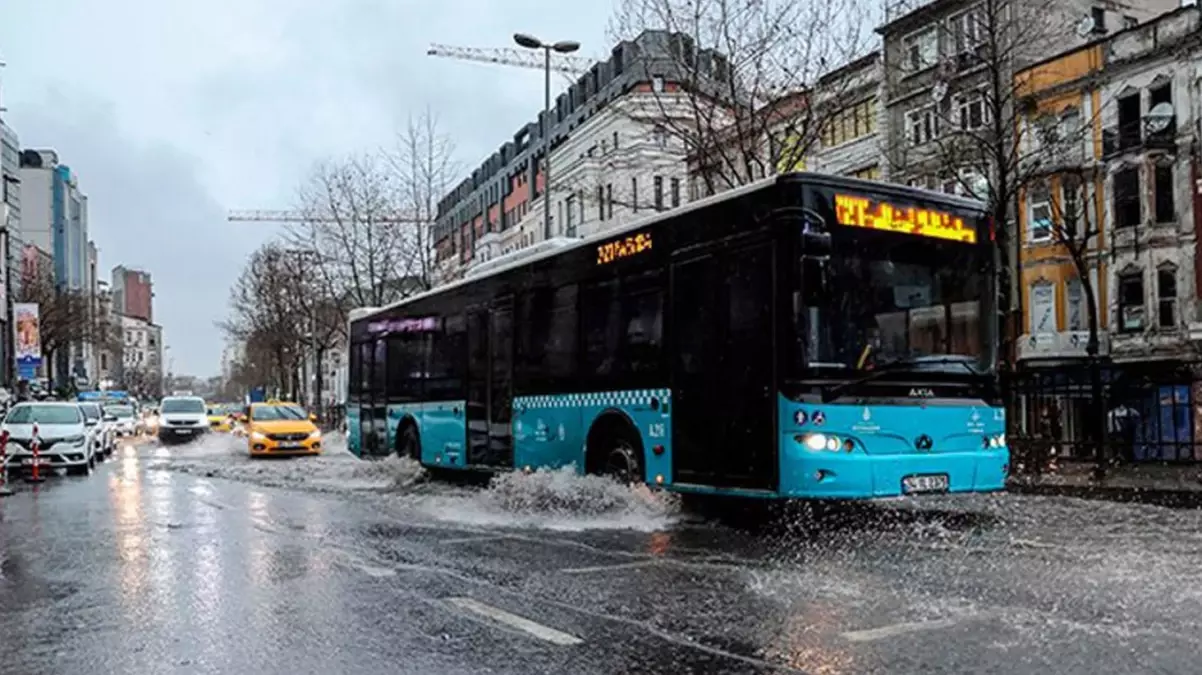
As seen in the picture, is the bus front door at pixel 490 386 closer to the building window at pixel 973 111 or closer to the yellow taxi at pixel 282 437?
the yellow taxi at pixel 282 437

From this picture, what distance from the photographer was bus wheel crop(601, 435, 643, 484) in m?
12.6

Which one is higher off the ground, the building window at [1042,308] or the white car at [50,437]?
the building window at [1042,308]

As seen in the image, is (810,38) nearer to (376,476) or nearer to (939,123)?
(376,476)

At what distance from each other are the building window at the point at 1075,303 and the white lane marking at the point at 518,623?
3073cm

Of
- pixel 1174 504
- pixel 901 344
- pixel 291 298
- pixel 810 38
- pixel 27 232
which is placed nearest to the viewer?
pixel 901 344

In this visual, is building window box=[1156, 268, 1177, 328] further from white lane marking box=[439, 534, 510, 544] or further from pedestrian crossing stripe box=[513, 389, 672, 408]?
white lane marking box=[439, 534, 510, 544]

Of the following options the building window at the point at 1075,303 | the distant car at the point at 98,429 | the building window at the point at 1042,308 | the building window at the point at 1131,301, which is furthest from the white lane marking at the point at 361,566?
the building window at the point at 1042,308

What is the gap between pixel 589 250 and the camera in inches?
541

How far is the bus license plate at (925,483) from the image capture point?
1071 cm

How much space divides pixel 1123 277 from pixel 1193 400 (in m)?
16.8

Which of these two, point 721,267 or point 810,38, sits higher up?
point 810,38

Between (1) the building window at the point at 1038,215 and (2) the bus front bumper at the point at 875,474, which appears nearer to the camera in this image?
(2) the bus front bumper at the point at 875,474

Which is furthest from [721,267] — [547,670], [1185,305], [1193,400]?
[1185,305]

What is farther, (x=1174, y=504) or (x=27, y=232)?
(x=27, y=232)
